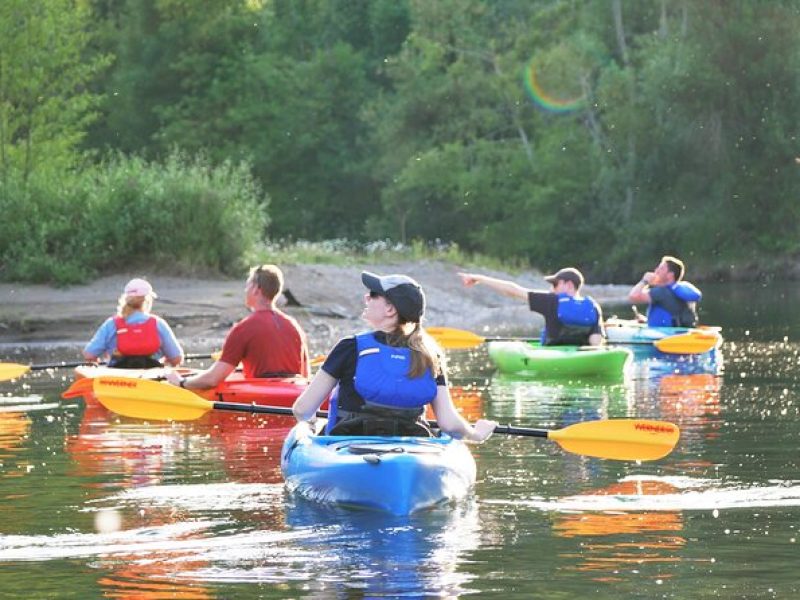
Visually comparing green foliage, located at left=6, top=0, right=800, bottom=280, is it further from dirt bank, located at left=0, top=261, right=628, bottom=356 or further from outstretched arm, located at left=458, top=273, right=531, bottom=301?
outstretched arm, located at left=458, top=273, right=531, bottom=301

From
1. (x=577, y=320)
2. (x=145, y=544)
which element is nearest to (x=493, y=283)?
(x=577, y=320)

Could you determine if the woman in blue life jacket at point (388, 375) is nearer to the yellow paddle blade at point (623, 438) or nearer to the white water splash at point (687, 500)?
the white water splash at point (687, 500)

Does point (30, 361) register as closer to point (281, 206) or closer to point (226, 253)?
point (226, 253)

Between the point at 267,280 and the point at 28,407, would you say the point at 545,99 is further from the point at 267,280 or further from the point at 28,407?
the point at 267,280

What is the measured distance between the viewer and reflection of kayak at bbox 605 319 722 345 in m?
20.8

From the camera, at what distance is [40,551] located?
8898 millimetres

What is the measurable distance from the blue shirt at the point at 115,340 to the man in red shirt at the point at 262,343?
71.1 inches

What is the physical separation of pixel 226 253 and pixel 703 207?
24.6 metres

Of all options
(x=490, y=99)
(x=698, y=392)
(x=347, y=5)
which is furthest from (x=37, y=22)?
(x=347, y=5)

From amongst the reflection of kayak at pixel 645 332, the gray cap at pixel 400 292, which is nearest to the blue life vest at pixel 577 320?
the reflection of kayak at pixel 645 332

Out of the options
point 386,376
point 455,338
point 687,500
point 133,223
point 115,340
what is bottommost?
point 687,500

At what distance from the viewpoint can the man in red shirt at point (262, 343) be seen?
13.5 meters

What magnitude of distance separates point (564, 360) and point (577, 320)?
493 mm

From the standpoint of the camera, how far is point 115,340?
52.6ft
